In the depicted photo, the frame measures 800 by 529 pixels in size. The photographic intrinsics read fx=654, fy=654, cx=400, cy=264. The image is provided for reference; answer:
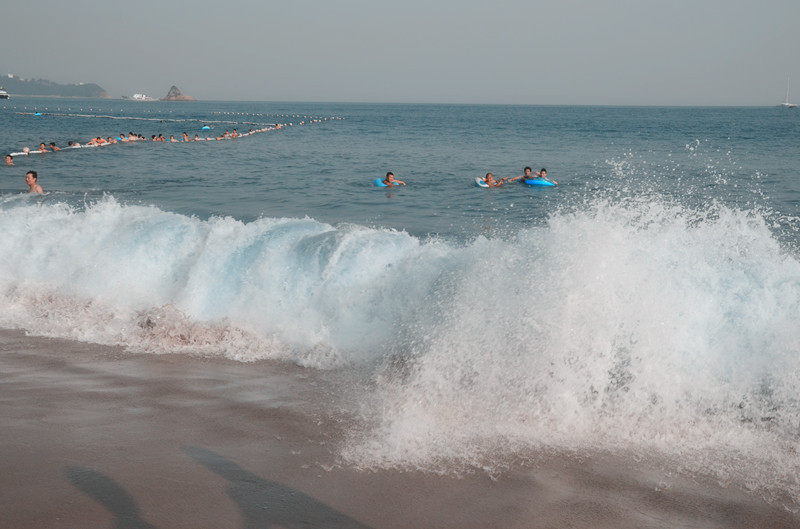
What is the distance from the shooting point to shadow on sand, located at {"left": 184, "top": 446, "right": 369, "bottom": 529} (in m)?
3.97

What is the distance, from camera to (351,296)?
8000 mm

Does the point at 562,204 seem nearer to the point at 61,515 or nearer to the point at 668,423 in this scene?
the point at 668,423

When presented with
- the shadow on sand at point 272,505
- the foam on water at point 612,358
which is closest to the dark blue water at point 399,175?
the foam on water at point 612,358

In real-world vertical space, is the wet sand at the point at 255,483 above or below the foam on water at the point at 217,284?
below

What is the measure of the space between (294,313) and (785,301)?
537 cm

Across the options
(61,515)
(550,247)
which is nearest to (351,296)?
(550,247)

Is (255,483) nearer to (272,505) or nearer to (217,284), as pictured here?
(272,505)

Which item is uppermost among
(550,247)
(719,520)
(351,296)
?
(550,247)

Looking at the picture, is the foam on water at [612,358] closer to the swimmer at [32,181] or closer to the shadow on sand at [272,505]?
the shadow on sand at [272,505]

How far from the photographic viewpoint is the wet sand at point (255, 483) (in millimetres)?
4035

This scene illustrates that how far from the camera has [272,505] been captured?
163 inches

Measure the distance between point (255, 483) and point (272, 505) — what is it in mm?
311

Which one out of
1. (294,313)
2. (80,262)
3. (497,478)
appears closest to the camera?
(497,478)

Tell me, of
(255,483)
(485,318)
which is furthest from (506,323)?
(255,483)
